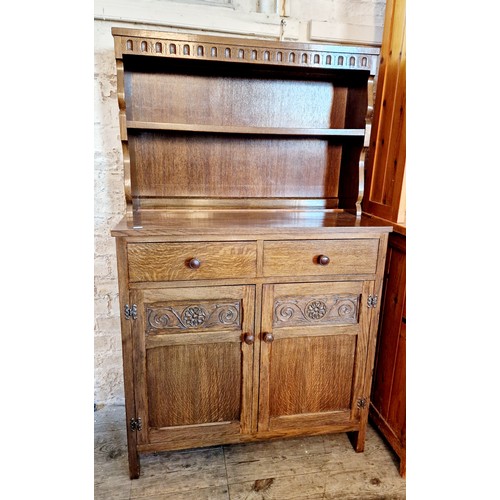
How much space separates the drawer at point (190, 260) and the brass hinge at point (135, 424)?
561 millimetres

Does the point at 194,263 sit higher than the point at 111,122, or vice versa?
the point at 111,122

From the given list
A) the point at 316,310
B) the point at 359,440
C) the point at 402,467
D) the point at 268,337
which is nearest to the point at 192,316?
the point at 268,337

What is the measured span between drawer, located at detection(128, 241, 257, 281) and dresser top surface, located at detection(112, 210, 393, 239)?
0.16 ft

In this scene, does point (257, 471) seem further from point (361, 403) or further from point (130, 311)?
point (130, 311)

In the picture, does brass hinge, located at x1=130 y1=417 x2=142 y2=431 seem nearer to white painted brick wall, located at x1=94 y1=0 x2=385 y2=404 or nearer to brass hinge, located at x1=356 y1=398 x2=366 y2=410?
white painted brick wall, located at x1=94 y1=0 x2=385 y2=404

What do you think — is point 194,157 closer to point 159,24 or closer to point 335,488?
point 159,24

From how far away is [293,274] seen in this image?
1398 mm

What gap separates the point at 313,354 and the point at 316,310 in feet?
0.62

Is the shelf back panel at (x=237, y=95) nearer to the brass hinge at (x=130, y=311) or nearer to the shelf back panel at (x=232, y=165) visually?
the shelf back panel at (x=232, y=165)

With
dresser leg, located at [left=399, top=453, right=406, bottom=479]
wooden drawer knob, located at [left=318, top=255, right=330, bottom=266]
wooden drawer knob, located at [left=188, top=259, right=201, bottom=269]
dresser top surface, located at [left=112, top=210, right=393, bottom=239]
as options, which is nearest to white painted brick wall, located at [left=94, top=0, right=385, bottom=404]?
dresser top surface, located at [left=112, top=210, right=393, bottom=239]

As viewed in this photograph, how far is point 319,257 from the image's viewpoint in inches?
54.9

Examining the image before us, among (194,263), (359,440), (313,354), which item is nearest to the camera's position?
(194,263)
